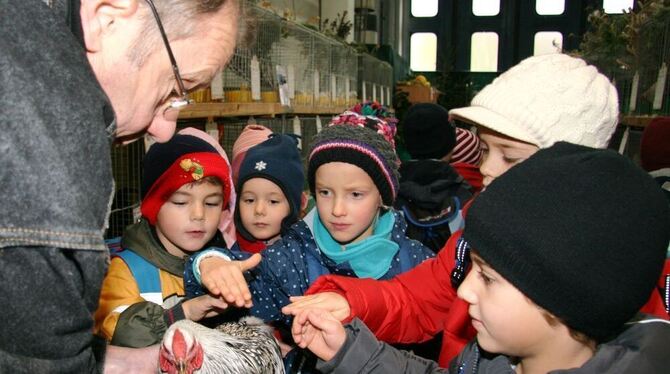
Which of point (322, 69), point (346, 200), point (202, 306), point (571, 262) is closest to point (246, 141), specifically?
point (346, 200)

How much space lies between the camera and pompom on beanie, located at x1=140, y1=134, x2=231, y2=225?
7.34 feet

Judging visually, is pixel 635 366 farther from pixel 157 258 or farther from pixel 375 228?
pixel 157 258

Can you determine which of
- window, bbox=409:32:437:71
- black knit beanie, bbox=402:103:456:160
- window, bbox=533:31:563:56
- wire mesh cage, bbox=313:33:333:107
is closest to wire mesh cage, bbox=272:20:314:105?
wire mesh cage, bbox=313:33:333:107

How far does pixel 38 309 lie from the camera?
82 cm

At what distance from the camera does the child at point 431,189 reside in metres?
3.12

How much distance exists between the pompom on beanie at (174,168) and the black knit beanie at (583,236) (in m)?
1.34

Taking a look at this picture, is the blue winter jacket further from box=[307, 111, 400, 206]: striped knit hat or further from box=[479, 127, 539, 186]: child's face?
box=[479, 127, 539, 186]: child's face

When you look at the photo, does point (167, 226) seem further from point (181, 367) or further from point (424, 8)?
point (424, 8)

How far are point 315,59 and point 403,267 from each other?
13.6 feet

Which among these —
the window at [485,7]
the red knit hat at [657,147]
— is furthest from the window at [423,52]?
the red knit hat at [657,147]

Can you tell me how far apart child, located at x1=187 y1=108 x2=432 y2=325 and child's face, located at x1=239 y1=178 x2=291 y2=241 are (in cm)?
37

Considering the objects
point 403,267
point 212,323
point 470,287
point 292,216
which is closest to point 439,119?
point 292,216

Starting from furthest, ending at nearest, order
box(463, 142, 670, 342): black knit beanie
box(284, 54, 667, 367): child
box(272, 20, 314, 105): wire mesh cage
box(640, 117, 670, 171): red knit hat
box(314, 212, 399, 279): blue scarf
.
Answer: box(272, 20, 314, 105): wire mesh cage, box(640, 117, 670, 171): red knit hat, box(314, 212, 399, 279): blue scarf, box(284, 54, 667, 367): child, box(463, 142, 670, 342): black knit beanie

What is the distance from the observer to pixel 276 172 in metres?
2.76
